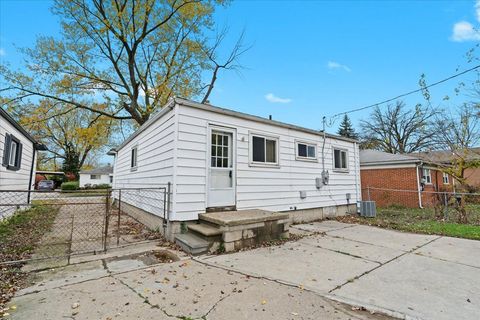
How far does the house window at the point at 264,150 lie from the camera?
24.7 feet

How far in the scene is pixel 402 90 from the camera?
1005 cm

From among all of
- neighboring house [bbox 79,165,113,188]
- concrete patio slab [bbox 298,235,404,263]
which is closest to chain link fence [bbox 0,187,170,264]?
concrete patio slab [bbox 298,235,404,263]

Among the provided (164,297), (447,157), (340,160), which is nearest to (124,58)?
(340,160)

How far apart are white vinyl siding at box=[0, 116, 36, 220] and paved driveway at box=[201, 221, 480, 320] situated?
23.5 ft

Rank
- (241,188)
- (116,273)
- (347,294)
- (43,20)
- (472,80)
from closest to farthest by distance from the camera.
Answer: (347,294) → (116,273) → (241,188) → (472,80) → (43,20)

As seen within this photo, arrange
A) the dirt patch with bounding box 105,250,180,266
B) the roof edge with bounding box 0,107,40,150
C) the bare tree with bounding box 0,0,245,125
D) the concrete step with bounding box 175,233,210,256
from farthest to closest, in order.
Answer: the bare tree with bounding box 0,0,245,125 < the roof edge with bounding box 0,107,40,150 < the concrete step with bounding box 175,233,210,256 < the dirt patch with bounding box 105,250,180,266

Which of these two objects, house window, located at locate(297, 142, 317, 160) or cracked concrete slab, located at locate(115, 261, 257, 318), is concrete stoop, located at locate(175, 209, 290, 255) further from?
house window, located at locate(297, 142, 317, 160)

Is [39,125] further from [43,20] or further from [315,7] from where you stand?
[315,7]

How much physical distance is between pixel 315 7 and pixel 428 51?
518 cm

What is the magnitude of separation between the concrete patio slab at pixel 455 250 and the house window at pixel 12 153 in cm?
1148

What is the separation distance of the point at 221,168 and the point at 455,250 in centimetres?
575

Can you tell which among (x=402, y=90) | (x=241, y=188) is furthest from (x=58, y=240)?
(x=402, y=90)

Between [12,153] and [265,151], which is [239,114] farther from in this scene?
[12,153]

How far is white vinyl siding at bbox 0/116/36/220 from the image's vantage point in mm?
7341
